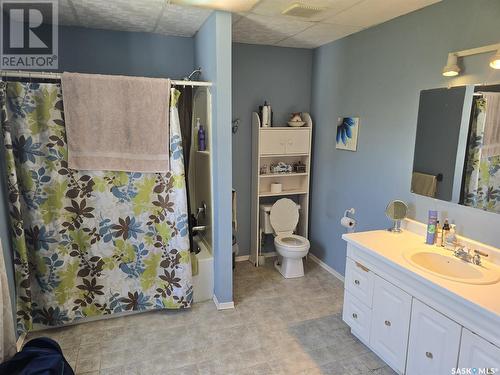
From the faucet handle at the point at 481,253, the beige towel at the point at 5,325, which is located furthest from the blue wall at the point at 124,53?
the faucet handle at the point at 481,253

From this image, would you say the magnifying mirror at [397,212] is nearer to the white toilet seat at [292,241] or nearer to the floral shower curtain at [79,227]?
the white toilet seat at [292,241]

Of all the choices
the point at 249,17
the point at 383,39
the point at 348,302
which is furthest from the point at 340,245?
the point at 249,17

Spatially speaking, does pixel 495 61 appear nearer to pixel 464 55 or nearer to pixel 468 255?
pixel 464 55

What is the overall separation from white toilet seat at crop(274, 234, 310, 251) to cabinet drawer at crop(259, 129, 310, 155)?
92 cm

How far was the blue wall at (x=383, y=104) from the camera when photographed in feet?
6.80

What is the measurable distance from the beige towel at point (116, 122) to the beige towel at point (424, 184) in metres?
1.91

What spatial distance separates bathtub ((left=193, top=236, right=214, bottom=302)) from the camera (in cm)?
291

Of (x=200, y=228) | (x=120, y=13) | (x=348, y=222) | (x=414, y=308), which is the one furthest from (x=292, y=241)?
(x=120, y=13)

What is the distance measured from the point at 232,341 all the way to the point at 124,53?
2673 millimetres

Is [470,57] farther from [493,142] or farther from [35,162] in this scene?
[35,162]

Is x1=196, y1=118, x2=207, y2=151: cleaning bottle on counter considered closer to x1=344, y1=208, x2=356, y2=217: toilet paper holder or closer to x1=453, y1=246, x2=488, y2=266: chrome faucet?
x1=344, y1=208, x2=356, y2=217: toilet paper holder

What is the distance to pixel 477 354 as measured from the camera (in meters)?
1.54

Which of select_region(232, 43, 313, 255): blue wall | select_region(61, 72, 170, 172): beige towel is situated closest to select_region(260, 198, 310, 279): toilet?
select_region(232, 43, 313, 255): blue wall

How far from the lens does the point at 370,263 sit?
220cm
